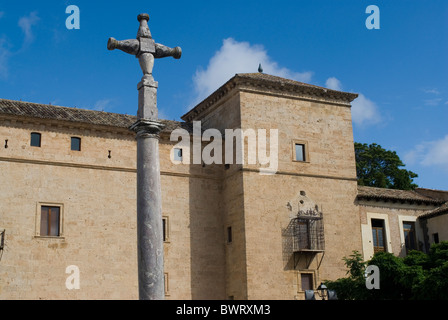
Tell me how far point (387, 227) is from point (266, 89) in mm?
9094

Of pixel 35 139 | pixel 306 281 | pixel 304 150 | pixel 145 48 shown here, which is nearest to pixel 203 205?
pixel 304 150

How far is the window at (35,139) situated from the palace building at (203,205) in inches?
2.6

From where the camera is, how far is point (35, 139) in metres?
25.1

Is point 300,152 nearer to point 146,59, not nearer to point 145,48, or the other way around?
point 146,59

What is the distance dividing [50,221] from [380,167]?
31328 mm

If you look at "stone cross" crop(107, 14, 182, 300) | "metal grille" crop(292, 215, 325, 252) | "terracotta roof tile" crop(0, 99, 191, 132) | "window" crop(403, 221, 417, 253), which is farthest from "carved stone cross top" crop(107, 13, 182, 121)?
"window" crop(403, 221, 417, 253)

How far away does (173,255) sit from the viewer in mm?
26469

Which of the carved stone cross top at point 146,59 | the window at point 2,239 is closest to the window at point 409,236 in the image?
the window at point 2,239

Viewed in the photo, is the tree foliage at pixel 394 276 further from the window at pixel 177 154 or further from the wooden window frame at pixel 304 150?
the window at pixel 177 154

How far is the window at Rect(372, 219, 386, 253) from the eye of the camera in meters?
30.2

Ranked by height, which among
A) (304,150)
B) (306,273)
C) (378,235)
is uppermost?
(304,150)

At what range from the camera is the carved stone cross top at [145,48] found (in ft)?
44.1
